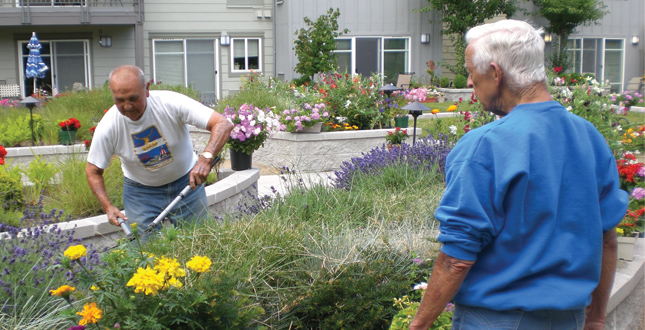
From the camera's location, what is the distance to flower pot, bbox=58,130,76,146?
828cm

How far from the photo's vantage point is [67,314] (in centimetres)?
230

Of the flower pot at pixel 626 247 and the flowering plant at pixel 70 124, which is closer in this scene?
the flower pot at pixel 626 247

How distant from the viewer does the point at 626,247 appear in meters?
4.42

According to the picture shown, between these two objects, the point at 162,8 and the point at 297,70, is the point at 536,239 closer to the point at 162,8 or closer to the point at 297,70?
the point at 297,70

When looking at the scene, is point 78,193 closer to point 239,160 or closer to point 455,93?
point 239,160

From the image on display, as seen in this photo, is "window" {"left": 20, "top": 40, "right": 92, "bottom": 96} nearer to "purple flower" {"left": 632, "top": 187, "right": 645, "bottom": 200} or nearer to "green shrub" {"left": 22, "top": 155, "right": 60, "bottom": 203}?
"green shrub" {"left": 22, "top": 155, "right": 60, "bottom": 203}

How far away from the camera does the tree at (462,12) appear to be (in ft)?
70.9

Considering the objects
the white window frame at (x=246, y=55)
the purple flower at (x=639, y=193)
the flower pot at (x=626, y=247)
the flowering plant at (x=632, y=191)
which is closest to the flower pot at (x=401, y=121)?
the flowering plant at (x=632, y=191)

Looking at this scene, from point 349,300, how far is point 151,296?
112cm

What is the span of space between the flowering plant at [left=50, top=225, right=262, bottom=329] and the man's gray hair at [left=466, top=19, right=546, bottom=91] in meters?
1.35

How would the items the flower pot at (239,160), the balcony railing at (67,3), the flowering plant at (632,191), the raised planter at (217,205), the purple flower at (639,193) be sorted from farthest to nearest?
the balcony railing at (67,3) < the flower pot at (239,160) < the purple flower at (639,193) < the raised planter at (217,205) < the flowering plant at (632,191)

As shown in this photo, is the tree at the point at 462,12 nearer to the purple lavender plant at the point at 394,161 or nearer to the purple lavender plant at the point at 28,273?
the purple lavender plant at the point at 394,161

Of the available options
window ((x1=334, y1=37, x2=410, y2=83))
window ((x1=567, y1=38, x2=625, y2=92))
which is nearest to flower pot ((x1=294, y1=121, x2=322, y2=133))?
window ((x1=334, y1=37, x2=410, y2=83))

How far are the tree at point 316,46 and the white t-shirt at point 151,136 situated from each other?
50.1 ft
